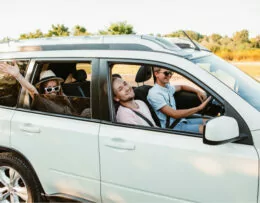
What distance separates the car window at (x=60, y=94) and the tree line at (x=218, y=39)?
67cm

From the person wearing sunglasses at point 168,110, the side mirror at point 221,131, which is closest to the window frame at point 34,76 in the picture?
the person wearing sunglasses at point 168,110

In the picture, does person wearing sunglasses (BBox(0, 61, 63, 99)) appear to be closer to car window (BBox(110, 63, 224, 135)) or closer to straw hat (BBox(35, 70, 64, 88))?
straw hat (BBox(35, 70, 64, 88))

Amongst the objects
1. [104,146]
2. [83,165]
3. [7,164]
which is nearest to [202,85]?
[104,146]

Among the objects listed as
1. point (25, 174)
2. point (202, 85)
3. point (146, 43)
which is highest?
point (146, 43)

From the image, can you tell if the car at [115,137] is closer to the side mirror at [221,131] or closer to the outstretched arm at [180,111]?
the side mirror at [221,131]

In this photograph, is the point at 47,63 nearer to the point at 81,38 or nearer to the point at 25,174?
the point at 81,38

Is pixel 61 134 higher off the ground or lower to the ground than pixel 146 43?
lower

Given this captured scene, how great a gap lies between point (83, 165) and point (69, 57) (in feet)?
3.13

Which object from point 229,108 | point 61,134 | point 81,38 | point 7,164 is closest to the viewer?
point 229,108

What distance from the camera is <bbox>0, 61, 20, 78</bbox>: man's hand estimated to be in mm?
3094

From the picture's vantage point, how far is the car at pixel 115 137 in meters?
2.13

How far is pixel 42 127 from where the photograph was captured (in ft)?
9.40

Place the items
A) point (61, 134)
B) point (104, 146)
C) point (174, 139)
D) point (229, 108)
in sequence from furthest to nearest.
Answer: point (61, 134) < point (104, 146) < point (174, 139) < point (229, 108)

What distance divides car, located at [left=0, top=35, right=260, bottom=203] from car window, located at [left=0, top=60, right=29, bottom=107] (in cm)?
1
